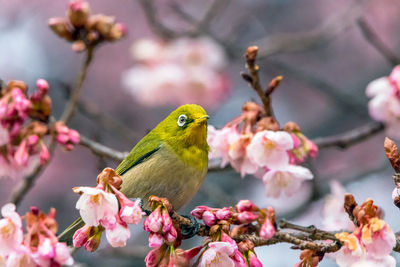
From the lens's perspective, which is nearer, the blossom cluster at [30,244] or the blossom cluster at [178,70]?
the blossom cluster at [30,244]

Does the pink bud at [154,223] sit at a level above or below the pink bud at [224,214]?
below

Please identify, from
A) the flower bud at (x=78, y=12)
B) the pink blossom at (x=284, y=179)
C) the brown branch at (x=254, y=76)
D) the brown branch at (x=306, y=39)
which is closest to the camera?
the brown branch at (x=254, y=76)

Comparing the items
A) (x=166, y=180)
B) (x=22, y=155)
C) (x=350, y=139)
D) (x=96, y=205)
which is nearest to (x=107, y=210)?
→ (x=96, y=205)

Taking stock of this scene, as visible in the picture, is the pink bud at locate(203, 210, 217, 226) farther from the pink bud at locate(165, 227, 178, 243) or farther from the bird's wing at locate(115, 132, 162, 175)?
the bird's wing at locate(115, 132, 162, 175)

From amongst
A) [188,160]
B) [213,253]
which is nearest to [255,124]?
[188,160]

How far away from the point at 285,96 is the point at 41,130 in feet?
16.7

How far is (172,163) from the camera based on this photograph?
278cm

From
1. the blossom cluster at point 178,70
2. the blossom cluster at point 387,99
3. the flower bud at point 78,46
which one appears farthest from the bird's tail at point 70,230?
the blossom cluster at point 178,70

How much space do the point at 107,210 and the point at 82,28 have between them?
1.53 m

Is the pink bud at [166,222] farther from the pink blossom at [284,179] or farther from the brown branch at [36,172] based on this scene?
the brown branch at [36,172]

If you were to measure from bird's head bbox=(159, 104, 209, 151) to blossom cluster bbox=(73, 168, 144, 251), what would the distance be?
85cm

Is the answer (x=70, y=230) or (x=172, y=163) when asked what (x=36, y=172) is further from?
(x=172, y=163)

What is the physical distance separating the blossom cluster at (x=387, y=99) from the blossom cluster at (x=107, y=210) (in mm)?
1651

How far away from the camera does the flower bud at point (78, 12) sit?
10.1ft
